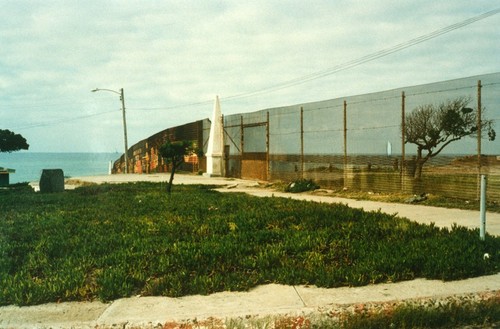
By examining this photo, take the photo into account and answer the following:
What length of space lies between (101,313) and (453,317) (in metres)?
3.21

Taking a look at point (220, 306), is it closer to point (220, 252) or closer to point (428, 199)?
point (220, 252)

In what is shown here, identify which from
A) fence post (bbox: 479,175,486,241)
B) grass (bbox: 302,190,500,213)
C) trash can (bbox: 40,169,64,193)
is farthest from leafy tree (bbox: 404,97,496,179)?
trash can (bbox: 40,169,64,193)

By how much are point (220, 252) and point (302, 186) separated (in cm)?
1038

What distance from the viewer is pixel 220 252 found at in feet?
18.9

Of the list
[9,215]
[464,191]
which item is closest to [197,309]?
[9,215]

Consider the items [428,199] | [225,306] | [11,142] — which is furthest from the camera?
[11,142]

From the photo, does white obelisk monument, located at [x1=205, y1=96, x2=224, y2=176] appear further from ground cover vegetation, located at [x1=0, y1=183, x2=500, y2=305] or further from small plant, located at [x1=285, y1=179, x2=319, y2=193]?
ground cover vegetation, located at [x1=0, y1=183, x2=500, y2=305]

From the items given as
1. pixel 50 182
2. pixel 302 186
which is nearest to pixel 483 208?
pixel 302 186

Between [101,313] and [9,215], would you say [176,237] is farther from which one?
[9,215]

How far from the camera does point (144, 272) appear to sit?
17.0 ft

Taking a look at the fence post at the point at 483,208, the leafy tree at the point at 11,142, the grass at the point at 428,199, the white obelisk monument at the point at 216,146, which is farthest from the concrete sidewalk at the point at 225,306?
the white obelisk monument at the point at 216,146

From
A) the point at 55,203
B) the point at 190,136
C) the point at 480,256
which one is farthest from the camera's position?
the point at 190,136

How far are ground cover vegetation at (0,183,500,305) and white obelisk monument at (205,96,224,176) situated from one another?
1643cm

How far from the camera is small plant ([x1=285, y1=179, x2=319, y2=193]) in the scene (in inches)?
622
